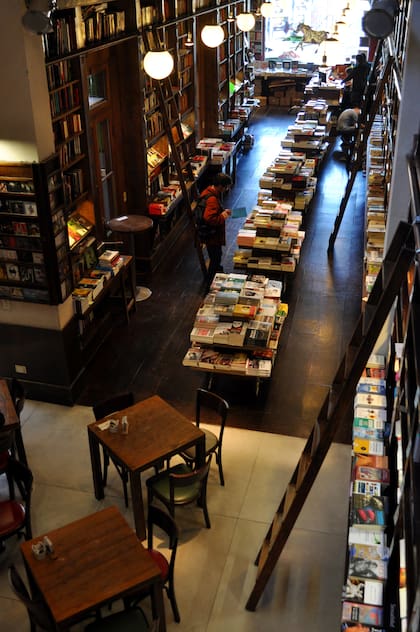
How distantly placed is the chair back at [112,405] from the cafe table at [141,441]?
0.51ft

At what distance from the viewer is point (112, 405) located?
6.05 m

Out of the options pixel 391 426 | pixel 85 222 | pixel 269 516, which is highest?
pixel 85 222

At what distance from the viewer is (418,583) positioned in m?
2.63

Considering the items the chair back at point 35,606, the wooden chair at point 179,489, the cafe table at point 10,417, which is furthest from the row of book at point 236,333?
the chair back at point 35,606

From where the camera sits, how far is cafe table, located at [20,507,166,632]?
4172mm

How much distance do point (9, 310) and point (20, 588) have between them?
3333mm

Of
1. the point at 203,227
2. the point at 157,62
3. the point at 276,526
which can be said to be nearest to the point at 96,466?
the point at 276,526

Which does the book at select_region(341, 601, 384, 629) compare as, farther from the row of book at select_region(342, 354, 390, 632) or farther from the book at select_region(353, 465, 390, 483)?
the book at select_region(353, 465, 390, 483)

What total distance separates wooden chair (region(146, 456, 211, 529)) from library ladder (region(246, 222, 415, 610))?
2.20 ft

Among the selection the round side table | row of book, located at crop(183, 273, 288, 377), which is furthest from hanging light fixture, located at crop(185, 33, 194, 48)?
row of book, located at crop(183, 273, 288, 377)

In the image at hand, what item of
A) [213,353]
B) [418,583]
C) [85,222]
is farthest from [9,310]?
[418,583]

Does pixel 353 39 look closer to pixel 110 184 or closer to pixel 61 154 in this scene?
pixel 110 184

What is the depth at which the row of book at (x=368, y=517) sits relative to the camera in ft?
13.5

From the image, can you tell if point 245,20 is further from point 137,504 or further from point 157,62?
point 137,504
